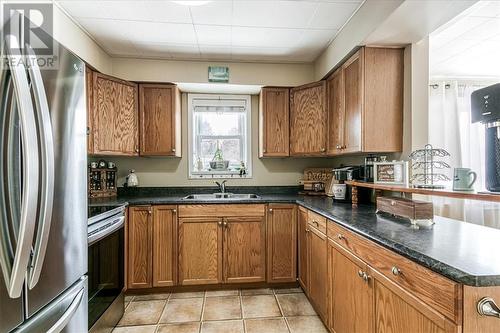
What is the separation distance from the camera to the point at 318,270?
2188 mm

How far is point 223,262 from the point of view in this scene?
2748 millimetres

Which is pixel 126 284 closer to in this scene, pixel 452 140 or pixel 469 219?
pixel 469 219

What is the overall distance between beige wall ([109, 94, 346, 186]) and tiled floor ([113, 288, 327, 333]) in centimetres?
128

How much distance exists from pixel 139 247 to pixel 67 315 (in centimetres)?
148

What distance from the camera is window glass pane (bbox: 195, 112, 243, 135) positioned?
3475 millimetres

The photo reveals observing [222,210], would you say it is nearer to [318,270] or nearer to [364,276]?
[318,270]

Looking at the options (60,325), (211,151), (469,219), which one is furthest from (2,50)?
(469,219)

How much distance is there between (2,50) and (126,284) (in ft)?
7.80

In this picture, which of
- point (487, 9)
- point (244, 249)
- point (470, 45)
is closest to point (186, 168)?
point (244, 249)

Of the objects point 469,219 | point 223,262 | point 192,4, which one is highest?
point 192,4

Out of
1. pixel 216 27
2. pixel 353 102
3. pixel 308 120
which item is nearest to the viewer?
pixel 353 102

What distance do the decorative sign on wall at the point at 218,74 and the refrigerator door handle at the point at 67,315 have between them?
94.6 inches

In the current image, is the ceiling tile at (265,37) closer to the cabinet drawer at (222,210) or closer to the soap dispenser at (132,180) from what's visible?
the cabinet drawer at (222,210)

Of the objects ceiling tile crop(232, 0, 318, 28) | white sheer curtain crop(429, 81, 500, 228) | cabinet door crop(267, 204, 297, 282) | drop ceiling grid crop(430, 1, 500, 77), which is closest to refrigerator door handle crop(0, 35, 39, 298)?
ceiling tile crop(232, 0, 318, 28)
